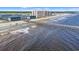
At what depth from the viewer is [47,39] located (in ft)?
5.99

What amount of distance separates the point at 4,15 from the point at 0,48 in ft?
1.53

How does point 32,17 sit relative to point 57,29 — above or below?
above

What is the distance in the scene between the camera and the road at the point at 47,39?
5.89ft

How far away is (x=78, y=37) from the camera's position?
179cm

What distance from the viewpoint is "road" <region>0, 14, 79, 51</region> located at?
1796 mm
